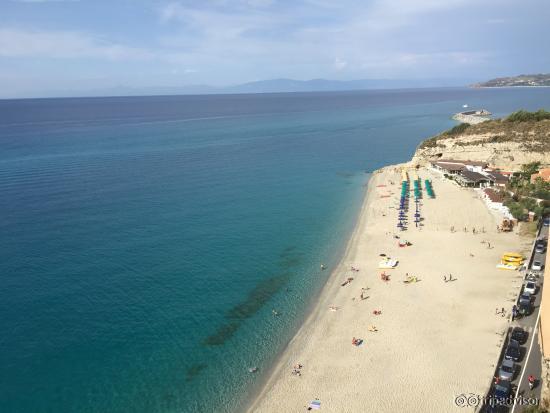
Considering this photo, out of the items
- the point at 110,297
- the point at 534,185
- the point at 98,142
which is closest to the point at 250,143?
the point at 98,142

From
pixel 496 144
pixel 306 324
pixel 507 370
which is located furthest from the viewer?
pixel 496 144

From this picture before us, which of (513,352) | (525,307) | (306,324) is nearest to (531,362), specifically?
(513,352)

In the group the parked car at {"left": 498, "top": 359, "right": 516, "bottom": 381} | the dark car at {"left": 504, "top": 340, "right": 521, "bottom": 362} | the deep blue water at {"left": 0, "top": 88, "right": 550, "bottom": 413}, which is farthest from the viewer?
the deep blue water at {"left": 0, "top": 88, "right": 550, "bottom": 413}

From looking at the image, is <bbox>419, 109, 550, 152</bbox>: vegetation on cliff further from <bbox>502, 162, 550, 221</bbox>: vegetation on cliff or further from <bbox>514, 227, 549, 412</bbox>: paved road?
<bbox>514, 227, 549, 412</bbox>: paved road

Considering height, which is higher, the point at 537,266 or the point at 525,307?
the point at 537,266

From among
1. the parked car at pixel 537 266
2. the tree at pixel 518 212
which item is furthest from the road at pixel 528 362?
the tree at pixel 518 212

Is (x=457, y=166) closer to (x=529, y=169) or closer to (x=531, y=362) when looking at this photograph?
(x=529, y=169)

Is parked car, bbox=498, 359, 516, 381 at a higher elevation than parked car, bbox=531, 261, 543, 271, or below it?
below

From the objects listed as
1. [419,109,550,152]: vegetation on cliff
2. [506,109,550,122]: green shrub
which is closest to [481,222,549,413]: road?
[419,109,550,152]: vegetation on cliff
